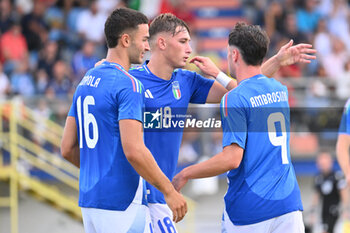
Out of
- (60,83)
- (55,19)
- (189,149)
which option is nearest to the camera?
(189,149)

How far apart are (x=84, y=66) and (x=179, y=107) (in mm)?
9865

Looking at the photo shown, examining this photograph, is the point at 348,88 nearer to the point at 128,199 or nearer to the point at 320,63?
the point at 320,63

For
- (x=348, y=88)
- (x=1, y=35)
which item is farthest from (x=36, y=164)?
(x=348, y=88)

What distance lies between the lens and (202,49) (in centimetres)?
1809

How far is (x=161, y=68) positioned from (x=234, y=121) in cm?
131

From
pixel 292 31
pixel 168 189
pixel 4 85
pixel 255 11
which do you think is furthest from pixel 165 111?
pixel 255 11

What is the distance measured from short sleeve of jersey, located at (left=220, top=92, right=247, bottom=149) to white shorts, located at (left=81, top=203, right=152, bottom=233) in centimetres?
91

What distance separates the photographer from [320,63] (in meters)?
16.7

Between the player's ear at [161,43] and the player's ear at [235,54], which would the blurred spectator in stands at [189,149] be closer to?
the player's ear at [161,43]

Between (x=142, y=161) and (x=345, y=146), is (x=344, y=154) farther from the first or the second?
(x=142, y=161)

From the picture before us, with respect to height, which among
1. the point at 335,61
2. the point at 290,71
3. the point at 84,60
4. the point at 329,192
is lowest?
the point at 329,192

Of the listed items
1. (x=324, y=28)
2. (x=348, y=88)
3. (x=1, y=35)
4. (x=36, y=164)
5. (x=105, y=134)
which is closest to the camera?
(x=105, y=134)

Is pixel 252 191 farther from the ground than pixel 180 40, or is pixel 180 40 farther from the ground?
pixel 180 40

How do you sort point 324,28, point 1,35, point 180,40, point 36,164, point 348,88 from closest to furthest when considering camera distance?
point 180,40
point 36,164
point 348,88
point 1,35
point 324,28
